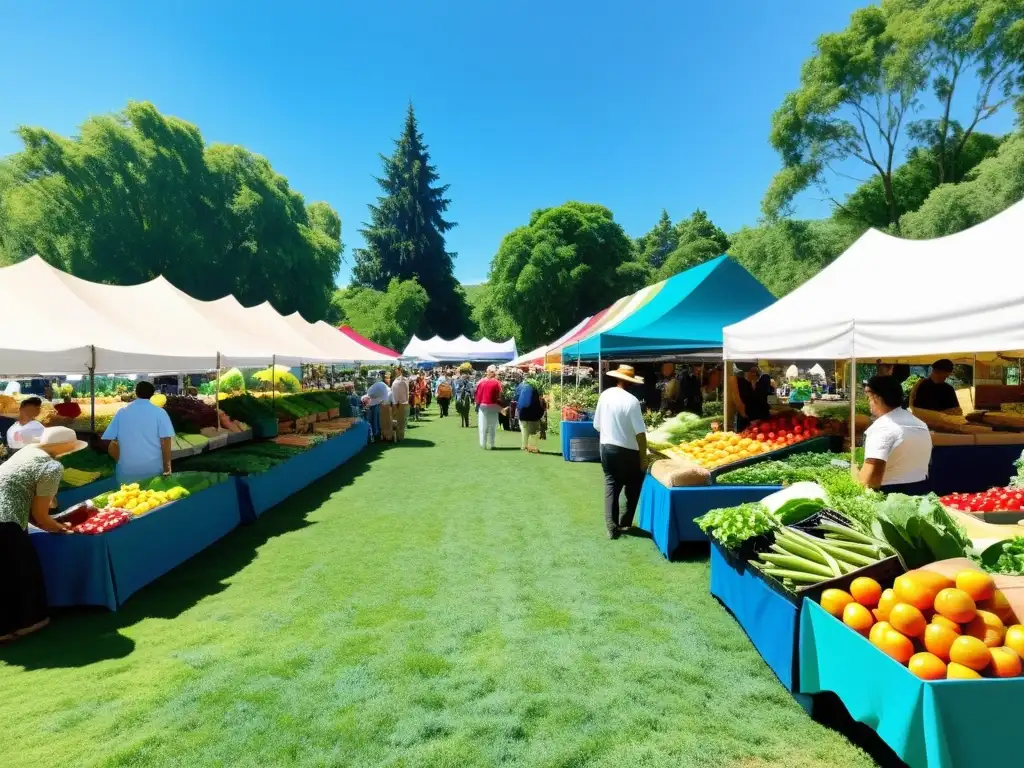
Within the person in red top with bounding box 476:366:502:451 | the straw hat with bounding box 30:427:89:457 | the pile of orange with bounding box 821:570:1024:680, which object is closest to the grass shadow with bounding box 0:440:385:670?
the straw hat with bounding box 30:427:89:457

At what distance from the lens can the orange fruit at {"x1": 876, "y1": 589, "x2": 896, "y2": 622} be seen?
2689 millimetres

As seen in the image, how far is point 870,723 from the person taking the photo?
257 cm

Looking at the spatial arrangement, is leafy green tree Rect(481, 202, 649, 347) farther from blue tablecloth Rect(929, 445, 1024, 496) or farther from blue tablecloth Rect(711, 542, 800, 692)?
blue tablecloth Rect(711, 542, 800, 692)

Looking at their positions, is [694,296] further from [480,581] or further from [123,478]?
[123,478]

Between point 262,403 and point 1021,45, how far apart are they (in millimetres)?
25266

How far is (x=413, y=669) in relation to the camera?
375cm

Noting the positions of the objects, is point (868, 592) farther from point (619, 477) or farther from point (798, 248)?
point (798, 248)

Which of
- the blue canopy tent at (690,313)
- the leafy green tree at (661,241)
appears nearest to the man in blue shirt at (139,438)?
the blue canopy tent at (690,313)

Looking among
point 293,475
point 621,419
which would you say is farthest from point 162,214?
point 621,419

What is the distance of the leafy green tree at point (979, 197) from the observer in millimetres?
16828

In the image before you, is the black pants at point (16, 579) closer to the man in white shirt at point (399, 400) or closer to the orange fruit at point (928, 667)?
the orange fruit at point (928, 667)

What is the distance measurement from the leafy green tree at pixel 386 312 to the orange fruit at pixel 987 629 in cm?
3458

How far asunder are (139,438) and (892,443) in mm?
6980

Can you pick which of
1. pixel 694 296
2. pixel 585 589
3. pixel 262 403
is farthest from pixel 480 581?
pixel 262 403
